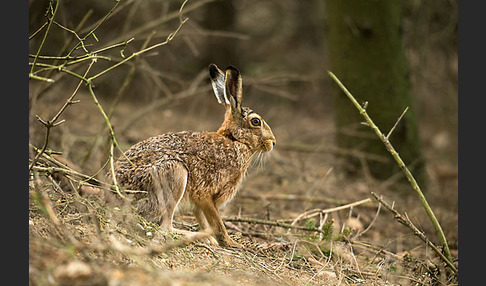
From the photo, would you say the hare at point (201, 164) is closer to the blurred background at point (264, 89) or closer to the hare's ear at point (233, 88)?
the hare's ear at point (233, 88)

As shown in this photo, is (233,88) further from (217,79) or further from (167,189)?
(167,189)

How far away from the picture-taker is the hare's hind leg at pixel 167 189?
5234 mm

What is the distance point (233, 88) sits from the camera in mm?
6176

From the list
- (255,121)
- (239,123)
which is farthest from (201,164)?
(255,121)

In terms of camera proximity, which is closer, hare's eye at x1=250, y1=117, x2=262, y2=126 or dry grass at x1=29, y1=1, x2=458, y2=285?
dry grass at x1=29, y1=1, x2=458, y2=285

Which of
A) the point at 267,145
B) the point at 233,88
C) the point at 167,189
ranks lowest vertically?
the point at 267,145

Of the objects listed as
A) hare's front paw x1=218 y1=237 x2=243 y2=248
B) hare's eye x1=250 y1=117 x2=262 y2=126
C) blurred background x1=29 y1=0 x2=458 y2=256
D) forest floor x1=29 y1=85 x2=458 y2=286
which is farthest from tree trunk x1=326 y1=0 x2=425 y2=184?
hare's front paw x1=218 y1=237 x2=243 y2=248

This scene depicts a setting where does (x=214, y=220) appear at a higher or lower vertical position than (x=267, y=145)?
A: lower

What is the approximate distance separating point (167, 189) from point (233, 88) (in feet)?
4.77

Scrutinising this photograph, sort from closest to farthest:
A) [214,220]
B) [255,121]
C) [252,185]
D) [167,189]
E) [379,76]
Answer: [167,189], [214,220], [255,121], [252,185], [379,76]

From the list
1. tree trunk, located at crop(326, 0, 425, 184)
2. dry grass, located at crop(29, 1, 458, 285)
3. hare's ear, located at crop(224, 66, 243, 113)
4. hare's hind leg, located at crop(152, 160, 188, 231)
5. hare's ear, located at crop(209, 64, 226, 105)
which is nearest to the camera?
dry grass, located at crop(29, 1, 458, 285)

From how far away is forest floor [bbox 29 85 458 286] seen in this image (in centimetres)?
358

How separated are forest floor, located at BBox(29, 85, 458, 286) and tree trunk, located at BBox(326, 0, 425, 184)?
1.49 feet

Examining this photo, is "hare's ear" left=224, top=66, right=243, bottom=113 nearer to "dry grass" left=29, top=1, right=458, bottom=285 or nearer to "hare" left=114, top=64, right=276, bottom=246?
"hare" left=114, top=64, right=276, bottom=246
